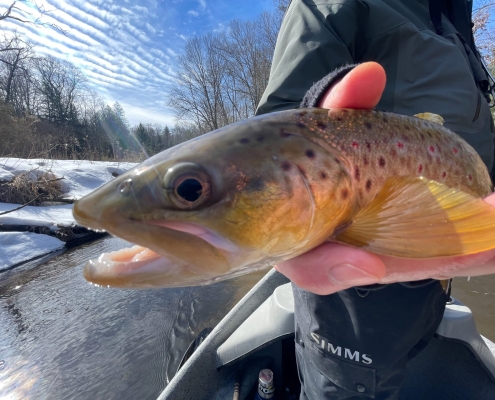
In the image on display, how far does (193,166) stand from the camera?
109 centimetres

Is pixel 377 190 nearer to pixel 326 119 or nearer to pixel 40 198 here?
pixel 326 119

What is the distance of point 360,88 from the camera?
1.44 m

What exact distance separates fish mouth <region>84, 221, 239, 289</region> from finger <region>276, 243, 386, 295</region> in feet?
1.26

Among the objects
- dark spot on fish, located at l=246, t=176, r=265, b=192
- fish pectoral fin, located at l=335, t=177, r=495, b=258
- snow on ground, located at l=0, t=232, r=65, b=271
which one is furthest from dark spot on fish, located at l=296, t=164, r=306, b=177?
snow on ground, located at l=0, t=232, r=65, b=271

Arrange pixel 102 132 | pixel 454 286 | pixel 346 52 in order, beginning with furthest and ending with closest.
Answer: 1. pixel 102 132
2. pixel 454 286
3. pixel 346 52

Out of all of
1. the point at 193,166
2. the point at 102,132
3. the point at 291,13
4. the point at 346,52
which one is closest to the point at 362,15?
the point at 346,52

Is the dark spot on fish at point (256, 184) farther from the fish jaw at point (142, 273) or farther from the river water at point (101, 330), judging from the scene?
the river water at point (101, 330)

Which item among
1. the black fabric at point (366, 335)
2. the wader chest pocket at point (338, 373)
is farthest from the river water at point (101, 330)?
the black fabric at point (366, 335)

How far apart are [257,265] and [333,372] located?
3.36 ft

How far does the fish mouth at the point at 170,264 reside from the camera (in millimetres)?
1021

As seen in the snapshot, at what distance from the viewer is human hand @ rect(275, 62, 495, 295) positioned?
1.20 meters

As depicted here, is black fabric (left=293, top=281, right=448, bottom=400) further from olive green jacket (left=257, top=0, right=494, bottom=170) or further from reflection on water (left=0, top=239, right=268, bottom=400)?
reflection on water (left=0, top=239, right=268, bottom=400)

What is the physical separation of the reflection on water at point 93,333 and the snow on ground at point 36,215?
123cm

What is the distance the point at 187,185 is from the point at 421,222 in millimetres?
915
